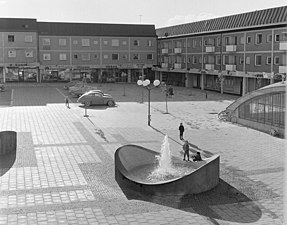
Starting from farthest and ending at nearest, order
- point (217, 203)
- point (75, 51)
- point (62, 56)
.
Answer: point (75, 51) → point (62, 56) → point (217, 203)

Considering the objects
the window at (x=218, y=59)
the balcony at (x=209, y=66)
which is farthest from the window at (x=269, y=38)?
the balcony at (x=209, y=66)

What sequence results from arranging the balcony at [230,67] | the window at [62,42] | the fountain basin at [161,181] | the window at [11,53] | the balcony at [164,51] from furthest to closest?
the balcony at [164,51] < the window at [62,42] < the window at [11,53] < the balcony at [230,67] < the fountain basin at [161,181]

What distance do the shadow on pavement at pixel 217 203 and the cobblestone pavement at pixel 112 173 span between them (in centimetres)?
3

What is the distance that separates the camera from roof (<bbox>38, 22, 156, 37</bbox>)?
59.6m

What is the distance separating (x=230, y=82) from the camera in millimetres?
46438

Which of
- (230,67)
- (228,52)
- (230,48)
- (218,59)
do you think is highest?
Result: (230,48)

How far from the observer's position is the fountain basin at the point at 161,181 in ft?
42.3

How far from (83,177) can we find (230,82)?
112 ft

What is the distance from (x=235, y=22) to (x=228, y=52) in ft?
10.5

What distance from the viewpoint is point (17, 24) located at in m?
57.8

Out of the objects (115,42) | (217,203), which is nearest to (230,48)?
(115,42)

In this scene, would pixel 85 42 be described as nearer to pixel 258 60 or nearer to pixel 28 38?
pixel 28 38

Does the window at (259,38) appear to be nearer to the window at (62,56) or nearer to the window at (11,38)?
the window at (62,56)

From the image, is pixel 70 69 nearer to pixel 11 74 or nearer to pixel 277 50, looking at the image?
pixel 11 74
